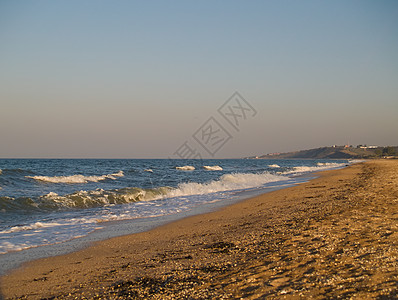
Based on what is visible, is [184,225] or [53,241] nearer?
[53,241]

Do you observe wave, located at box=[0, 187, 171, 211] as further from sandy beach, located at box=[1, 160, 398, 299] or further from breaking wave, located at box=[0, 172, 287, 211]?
sandy beach, located at box=[1, 160, 398, 299]

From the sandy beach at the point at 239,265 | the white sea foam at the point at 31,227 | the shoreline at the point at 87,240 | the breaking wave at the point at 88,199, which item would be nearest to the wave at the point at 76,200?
the breaking wave at the point at 88,199

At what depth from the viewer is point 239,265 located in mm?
4836

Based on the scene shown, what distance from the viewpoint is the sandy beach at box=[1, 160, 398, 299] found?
3.84m

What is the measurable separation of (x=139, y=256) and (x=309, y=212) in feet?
17.2

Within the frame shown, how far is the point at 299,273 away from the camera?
421 centimetres

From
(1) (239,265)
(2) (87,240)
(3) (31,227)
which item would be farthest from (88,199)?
(1) (239,265)

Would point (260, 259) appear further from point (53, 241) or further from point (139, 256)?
point (53, 241)

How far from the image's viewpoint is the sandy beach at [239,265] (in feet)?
12.6

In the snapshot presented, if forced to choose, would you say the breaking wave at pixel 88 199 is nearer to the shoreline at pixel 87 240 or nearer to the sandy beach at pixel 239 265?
the shoreline at pixel 87 240

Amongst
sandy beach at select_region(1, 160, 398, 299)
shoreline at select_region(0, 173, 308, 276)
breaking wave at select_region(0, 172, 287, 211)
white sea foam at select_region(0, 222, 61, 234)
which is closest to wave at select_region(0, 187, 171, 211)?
breaking wave at select_region(0, 172, 287, 211)

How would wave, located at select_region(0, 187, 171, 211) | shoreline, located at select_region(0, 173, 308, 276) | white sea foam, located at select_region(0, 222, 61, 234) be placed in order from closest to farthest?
shoreline, located at select_region(0, 173, 308, 276)
white sea foam, located at select_region(0, 222, 61, 234)
wave, located at select_region(0, 187, 171, 211)

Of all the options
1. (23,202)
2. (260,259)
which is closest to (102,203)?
(23,202)

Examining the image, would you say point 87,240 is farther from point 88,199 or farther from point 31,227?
point 88,199
